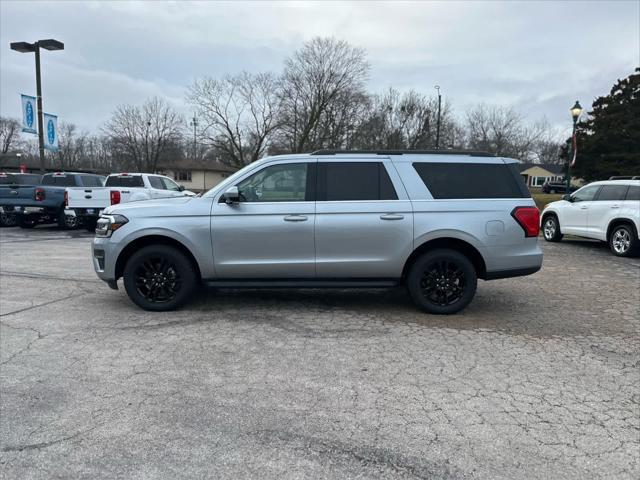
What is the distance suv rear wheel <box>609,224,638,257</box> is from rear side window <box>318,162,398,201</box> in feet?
25.4

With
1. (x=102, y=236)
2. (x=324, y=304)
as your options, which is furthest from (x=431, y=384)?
(x=102, y=236)

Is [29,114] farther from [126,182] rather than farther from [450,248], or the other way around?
[450,248]

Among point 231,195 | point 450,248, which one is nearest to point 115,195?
point 231,195

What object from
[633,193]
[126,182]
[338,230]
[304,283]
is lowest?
[304,283]

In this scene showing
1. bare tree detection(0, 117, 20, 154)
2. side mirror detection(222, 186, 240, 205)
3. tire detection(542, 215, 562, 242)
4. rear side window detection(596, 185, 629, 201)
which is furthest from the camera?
bare tree detection(0, 117, 20, 154)

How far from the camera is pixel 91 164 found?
7831 cm

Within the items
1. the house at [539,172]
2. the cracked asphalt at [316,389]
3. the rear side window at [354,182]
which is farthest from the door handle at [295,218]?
the house at [539,172]

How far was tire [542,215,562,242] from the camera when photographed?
40.9 feet

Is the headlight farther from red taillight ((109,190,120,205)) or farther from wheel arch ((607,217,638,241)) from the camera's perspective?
wheel arch ((607,217,638,241))

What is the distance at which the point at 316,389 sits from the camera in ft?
11.6

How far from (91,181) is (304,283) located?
13.8 meters

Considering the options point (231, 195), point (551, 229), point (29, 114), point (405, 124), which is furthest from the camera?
point (405, 124)

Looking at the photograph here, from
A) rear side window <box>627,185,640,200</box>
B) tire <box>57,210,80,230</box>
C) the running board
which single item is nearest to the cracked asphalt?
the running board

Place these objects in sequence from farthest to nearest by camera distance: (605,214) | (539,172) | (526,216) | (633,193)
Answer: (539,172) → (605,214) → (633,193) → (526,216)
